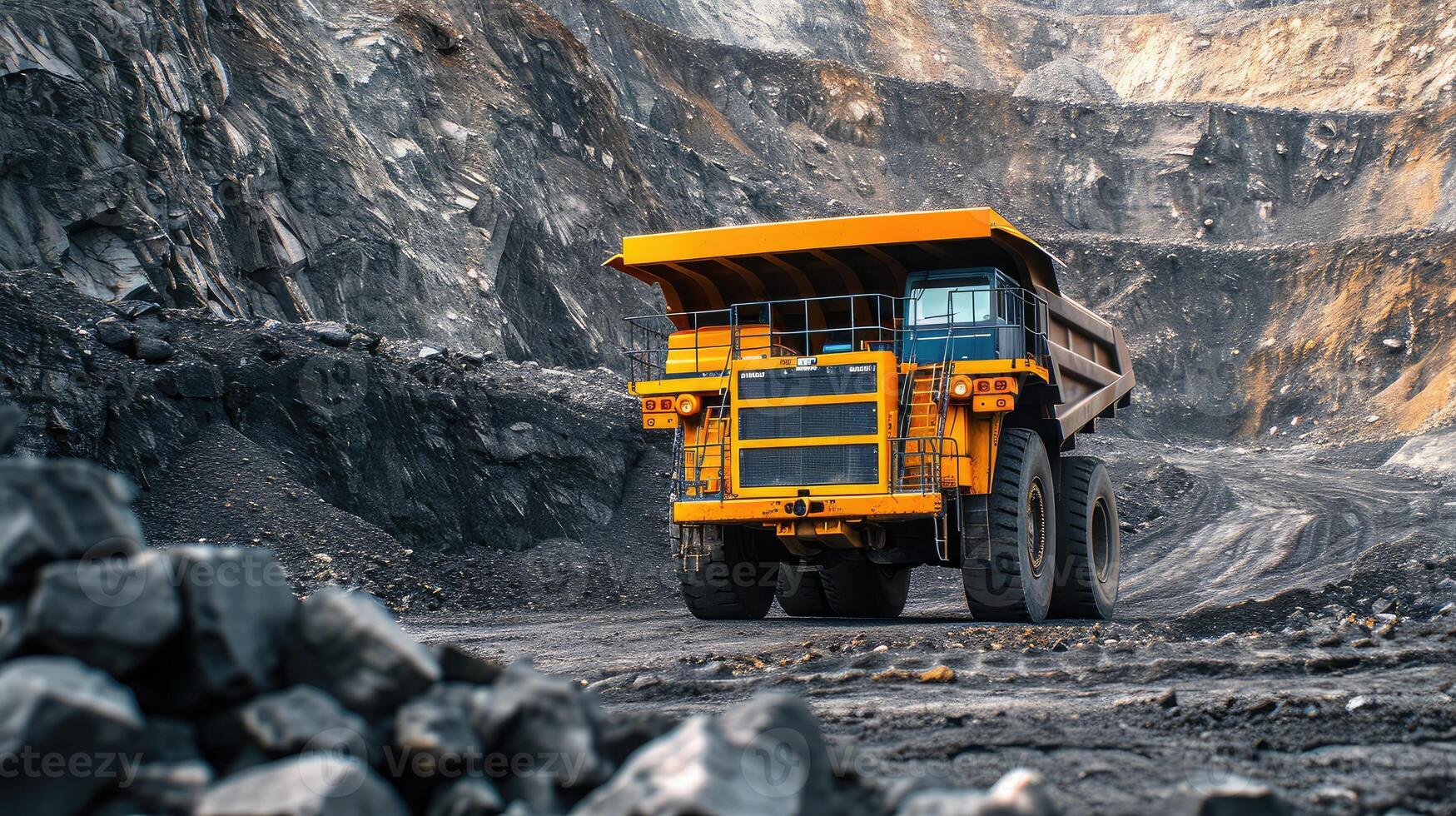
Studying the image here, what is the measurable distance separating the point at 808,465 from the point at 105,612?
706cm

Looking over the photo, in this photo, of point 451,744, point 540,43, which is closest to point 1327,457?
point 540,43

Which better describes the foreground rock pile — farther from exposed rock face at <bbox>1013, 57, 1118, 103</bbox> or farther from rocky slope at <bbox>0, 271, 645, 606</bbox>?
exposed rock face at <bbox>1013, 57, 1118, 103</bbox>

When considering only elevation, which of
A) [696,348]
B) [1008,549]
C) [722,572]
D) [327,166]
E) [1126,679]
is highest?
[327,166]

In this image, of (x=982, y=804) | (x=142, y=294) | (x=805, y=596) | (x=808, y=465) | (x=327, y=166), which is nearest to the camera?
(x=982, y=804)

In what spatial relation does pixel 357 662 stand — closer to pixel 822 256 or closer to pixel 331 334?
pixel 822 256

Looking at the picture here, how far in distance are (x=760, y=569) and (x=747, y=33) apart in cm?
4710

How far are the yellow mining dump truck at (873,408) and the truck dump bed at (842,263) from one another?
2 centimetres

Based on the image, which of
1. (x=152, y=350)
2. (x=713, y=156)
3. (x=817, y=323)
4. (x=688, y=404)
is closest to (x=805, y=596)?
(x=817, y=323)

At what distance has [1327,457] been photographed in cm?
3009

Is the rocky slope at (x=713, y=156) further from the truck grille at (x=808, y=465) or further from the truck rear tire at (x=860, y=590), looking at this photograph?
the truck grille at (x=808, y=465)

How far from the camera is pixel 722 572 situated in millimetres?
10883

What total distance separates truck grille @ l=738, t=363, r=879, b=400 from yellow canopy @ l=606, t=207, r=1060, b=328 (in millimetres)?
1048

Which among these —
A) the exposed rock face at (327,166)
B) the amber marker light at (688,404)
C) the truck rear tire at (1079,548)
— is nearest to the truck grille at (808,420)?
the amber marker light at (688,404)

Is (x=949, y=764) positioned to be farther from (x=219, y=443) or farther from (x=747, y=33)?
(x=747, y=33)
